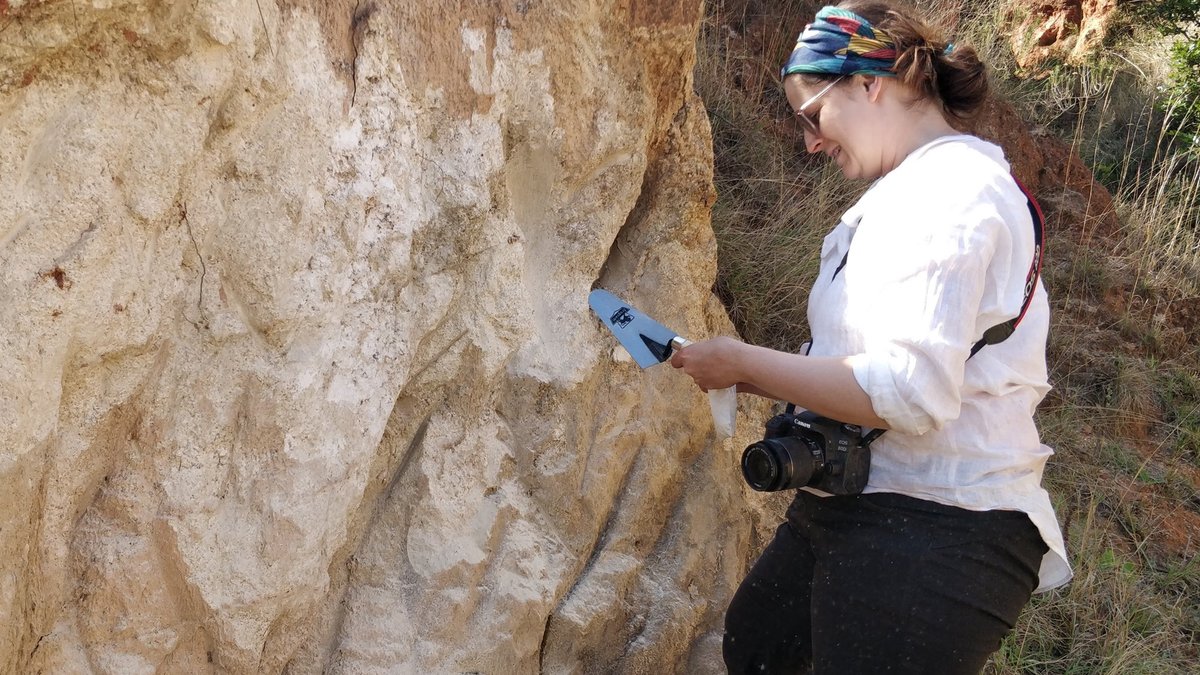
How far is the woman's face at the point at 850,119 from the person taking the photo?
1.77 m

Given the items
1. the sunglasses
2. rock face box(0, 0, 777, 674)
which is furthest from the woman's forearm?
rock face box(0, 0, 777, 674)

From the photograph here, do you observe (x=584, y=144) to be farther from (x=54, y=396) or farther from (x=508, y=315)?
(x=54, y=396)

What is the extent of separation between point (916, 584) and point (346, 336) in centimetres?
101

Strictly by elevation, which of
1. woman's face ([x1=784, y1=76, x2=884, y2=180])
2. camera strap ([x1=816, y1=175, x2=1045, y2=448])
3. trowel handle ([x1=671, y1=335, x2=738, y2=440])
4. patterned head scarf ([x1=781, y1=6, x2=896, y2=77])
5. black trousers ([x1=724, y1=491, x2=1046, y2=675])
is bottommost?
black trousers ([x1=724, y1=491, x2=1046, y2=675])

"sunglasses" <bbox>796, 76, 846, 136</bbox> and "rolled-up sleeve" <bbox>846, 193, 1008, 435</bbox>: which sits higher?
"sunglasses" <bbox>796, 76, 846, 136</bbox>

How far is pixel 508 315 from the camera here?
2207 millimetres

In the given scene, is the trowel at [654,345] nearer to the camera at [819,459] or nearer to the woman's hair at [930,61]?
the camera at [819,459]

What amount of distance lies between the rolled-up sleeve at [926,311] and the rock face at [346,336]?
848 mm

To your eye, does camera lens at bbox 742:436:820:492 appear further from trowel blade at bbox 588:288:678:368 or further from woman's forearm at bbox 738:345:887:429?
trowel blade at bbox 588:288:678:368

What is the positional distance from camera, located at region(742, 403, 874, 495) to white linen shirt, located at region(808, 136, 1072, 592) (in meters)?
0.04

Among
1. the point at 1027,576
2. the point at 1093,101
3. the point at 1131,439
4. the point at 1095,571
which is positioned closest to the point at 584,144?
the point at 1027,576

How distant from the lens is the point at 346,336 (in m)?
1.91

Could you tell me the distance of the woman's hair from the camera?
1748 mm

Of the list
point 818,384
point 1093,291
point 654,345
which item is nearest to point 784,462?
point 818,384
